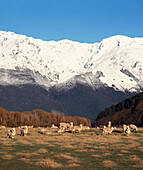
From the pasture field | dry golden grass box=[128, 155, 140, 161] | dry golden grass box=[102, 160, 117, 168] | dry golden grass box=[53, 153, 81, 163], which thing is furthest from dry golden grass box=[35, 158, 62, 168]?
dry golden grass box=[128, 155, 140, 161]

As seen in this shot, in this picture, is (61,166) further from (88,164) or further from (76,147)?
(76,147)

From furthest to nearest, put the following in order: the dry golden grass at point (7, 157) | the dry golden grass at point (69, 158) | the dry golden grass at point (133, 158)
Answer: the dry golden grass at point (133, 158) < the dry golden grass at point (7, 157) < the dry golden grass at point (69, 158)

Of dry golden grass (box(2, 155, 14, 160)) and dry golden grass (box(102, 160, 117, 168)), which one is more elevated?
dry golden grass (box(2, 155, 14, 160))

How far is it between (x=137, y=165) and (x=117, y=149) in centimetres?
1118

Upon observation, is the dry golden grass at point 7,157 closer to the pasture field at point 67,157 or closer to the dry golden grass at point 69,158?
the pasture field at point 67,157

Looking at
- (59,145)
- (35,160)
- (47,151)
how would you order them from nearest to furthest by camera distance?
(35,160) → (47,151) → (59,145)

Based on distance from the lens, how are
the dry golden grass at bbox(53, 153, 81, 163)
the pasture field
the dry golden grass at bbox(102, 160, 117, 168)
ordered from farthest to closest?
the dry golden grass at bbox(53, 153, 81, 163) → the dry golden grass at bbox(102, 160, 117, 168) → the pasture field

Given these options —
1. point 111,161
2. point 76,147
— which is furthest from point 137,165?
point 76,147

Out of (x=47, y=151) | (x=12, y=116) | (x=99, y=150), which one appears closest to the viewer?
(x=47, y=151)

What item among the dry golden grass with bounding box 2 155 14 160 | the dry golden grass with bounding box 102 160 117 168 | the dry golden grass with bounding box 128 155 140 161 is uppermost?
the dry golden grass with bounding box 2 155 14 160

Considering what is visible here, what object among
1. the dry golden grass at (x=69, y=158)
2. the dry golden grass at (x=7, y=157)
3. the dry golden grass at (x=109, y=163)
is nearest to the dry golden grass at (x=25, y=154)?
the dry golden grass at (x=7, y=157)

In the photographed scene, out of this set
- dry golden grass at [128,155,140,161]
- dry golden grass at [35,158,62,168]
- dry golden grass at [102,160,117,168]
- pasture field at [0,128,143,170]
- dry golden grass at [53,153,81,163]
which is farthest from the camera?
dry golden grass at [128,155,140,161]

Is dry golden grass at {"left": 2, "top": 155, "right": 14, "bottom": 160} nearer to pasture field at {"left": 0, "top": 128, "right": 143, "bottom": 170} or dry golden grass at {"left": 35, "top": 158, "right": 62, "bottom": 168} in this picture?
pasture field at {"left": 0, "top": 128, "right": 143, "bottom": 170}

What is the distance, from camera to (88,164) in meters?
33.2
